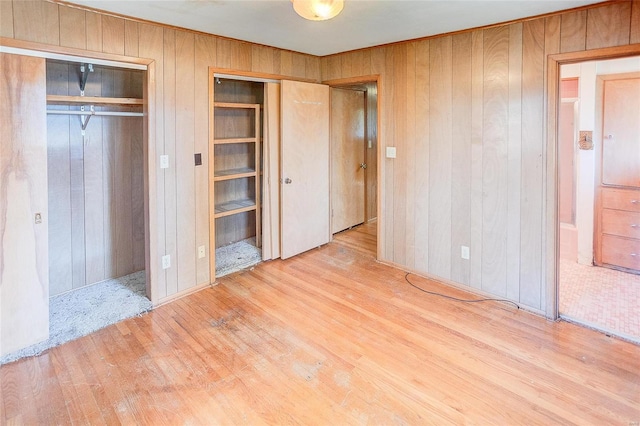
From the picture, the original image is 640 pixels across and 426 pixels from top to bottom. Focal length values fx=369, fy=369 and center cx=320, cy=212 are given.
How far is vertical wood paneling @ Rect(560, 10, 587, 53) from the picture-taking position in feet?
8.61

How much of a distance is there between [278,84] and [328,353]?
2816 millimetres

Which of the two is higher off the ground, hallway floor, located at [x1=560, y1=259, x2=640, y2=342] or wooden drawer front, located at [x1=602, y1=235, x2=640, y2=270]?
wooden drawer front, located at [x1=602, y1=235, x2=640, y2=270]

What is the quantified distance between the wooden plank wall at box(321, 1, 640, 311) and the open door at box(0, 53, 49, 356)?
9.81ft

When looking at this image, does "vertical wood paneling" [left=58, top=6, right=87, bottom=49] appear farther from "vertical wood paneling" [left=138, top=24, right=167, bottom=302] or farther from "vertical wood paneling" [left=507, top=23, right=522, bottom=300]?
"vertical wood paneling" [left=507, top=23, right=522, bottom=300]

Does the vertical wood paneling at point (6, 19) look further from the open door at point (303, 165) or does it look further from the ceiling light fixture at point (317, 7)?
the open door at point (303, 165)

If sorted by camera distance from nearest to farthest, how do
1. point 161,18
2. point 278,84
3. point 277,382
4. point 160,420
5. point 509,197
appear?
point 160,420, point 277,382, point 161,18, point 509,197, point 278,84

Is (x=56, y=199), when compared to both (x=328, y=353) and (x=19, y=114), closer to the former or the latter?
(x=19, y=114)

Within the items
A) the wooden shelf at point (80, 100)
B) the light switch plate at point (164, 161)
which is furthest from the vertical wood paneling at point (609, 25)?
the wooden shelf at point (80, 100)

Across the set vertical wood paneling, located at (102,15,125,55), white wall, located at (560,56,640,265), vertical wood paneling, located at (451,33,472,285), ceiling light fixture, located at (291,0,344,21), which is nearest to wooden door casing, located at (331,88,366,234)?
vertical wood paneling, located at (451,33,472,285)

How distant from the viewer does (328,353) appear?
8.20 feet

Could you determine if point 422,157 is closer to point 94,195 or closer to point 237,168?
point 237,168

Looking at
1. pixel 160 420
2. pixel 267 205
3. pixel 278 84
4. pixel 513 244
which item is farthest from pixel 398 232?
pixel 160 420

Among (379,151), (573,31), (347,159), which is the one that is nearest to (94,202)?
(379,151)

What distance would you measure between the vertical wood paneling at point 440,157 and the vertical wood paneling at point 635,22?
1276 mm
